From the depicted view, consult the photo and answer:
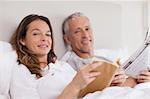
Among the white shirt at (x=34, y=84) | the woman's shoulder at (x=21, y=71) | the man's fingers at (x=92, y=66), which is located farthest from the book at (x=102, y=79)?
the woman's shoulder at (x=21, y=71)

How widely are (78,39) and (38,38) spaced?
216 millimetres

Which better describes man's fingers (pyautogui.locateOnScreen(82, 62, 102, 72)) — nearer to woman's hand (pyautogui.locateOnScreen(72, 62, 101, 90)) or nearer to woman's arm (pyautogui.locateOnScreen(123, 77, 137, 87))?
woman's hand (pyautogui.locateOnScreen(72, 62, 101, 90))

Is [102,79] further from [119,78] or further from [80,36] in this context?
[80,36]

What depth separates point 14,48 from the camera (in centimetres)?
126

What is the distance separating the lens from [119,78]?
51.7 inches

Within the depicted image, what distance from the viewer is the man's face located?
4.71ft

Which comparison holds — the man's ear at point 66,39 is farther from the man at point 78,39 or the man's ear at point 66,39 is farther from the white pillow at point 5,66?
the white pillow at point 5,66

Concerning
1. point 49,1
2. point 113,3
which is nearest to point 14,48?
point 49,1

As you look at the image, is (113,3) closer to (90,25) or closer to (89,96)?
(90,25)

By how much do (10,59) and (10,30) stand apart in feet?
0.50

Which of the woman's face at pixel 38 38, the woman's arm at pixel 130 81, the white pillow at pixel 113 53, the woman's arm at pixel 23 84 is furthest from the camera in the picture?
the white pillow at pixel 113 53

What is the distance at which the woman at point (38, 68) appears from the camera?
118 cm

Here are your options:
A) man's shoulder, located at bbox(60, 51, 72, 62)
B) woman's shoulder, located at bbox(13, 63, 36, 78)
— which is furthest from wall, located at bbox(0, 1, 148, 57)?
woman's shoulder, located at bbox(13, 63, 36, 78)

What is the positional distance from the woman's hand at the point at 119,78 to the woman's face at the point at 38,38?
0.31 m
